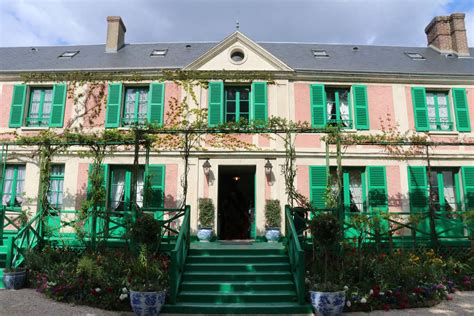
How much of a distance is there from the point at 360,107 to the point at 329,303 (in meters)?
6.85

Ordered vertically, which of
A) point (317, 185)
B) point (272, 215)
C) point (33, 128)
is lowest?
point (272, 215)

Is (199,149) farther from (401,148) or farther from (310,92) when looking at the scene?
(401,148)

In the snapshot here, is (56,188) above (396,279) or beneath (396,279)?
above

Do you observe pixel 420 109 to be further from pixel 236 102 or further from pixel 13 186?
pixel 13 186

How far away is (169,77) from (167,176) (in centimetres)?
296

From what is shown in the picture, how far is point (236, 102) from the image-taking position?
35.6 ft

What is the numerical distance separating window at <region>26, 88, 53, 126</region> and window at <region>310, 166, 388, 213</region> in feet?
26.5

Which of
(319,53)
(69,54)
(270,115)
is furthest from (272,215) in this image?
(69,54)

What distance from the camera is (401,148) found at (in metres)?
10.6

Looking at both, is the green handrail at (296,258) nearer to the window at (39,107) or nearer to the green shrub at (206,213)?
the green shrub at (206,213)

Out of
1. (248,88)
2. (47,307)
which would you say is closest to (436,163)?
(248,88)

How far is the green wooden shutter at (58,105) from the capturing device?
35.1ft

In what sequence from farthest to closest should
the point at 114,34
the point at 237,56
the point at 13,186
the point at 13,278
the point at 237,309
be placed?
the point at 114,34, the point at 237,56, the point at 13,186, the point at 13,278, the point at 237,309

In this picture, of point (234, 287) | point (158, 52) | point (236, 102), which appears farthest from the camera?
point (158, 52)
